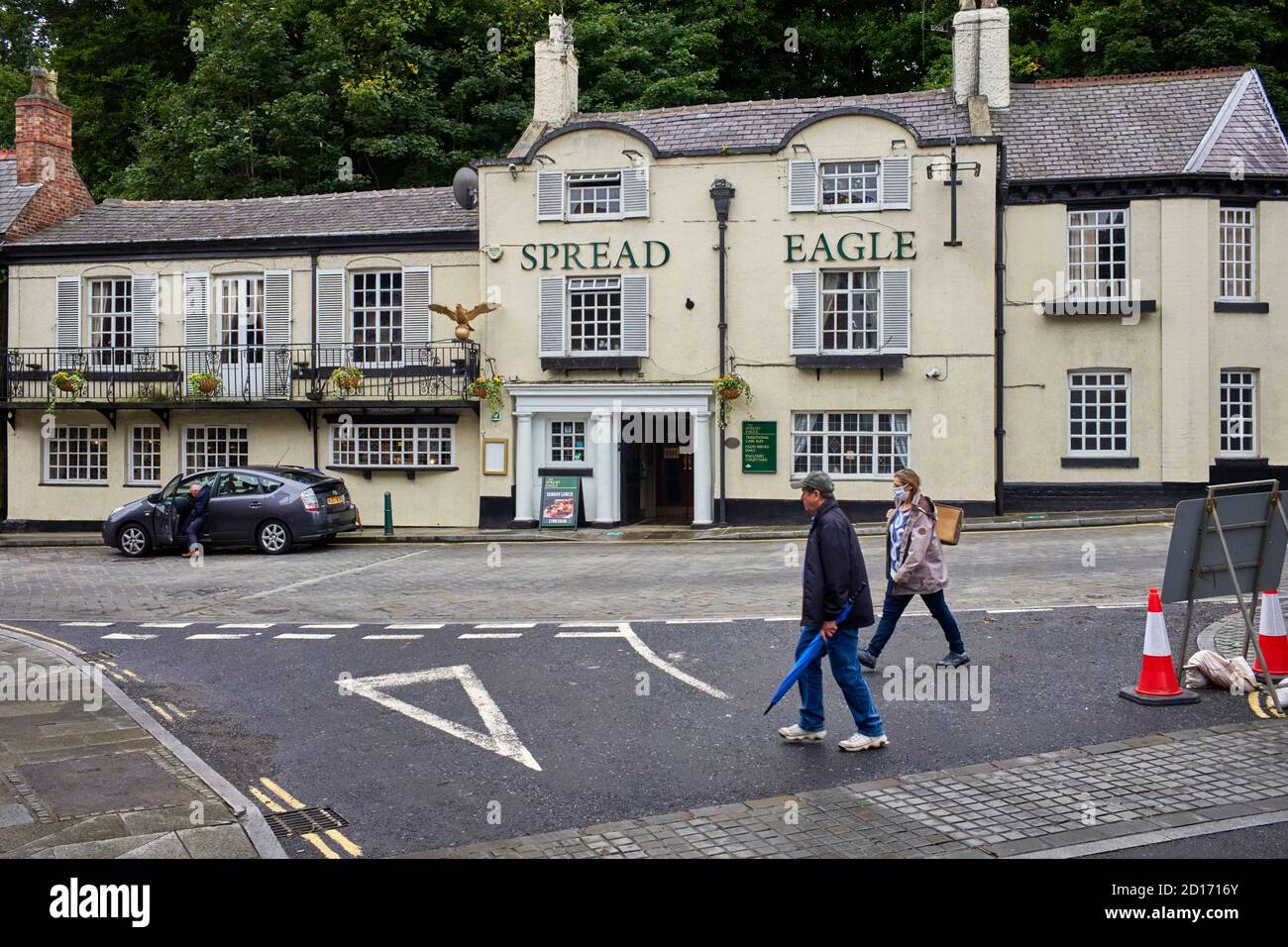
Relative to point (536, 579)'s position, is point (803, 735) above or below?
below

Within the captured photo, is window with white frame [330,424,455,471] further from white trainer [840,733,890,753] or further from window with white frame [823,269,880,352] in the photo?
white trainer [840,733,890,753]

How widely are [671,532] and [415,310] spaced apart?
26.3 ft

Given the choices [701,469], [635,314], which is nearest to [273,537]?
[701,469]

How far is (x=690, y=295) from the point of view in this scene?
1001 inches

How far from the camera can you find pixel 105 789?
739cm

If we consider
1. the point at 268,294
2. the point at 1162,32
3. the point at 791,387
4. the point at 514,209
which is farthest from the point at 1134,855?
the point at 1162,32

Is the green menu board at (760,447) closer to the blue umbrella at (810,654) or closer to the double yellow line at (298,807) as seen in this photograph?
the blue umbrella at (810,654)

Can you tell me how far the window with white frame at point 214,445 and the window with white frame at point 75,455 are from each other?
2.28m

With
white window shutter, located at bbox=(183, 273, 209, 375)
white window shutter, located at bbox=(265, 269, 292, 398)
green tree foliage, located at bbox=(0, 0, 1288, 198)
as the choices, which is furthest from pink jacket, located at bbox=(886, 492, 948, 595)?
green tree foliage, located at bbox=(0, 0, 1288, 198)

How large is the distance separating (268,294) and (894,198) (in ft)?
47.1

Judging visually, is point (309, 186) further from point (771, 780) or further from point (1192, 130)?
point (771, 780)

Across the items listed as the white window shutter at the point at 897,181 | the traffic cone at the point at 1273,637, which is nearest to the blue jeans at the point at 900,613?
the traffic cone at the point at 1273,637

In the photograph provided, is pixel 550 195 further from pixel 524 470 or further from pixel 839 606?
pixel 839 606

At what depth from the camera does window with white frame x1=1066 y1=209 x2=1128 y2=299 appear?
24.5m
